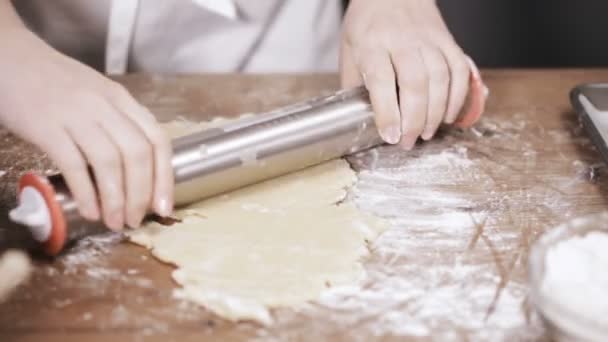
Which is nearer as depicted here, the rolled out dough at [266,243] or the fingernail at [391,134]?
the rolled out dough at [266,243]

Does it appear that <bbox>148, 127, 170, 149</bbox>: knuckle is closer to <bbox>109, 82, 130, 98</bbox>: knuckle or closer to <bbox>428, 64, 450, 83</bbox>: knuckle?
<bbox>109, 82, 130, 98</bbox>: knuckle

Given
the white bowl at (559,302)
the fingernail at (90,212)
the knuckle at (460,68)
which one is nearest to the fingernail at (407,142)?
the knuckle at (460,68)

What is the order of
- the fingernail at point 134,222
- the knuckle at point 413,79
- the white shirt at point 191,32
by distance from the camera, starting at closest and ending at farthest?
the fingernail at point 134,222 < the knuckle at point 413,79 < the white shirt at point 191,32

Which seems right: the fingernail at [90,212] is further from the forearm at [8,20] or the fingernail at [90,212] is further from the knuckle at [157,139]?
the forearm at [8,20]

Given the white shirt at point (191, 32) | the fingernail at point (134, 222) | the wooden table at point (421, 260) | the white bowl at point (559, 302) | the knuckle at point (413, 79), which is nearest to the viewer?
the white bowl at point (559, 302)

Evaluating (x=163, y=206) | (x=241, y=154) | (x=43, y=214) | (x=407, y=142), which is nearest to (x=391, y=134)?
(x=407, y=142)

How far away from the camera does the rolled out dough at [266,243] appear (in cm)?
79

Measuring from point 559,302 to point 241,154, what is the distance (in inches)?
17.3

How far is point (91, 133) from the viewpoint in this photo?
816mm

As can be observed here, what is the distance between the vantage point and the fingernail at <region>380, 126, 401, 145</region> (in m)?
1.02

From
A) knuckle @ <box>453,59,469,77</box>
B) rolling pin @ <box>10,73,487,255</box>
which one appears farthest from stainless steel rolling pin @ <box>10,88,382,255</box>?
knuckle @ <box>453,59,469,77</box>

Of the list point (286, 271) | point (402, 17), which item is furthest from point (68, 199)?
point (402, 17)

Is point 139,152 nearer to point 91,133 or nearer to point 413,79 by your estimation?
point 91,133

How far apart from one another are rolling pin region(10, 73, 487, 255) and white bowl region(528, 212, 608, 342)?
355mm
